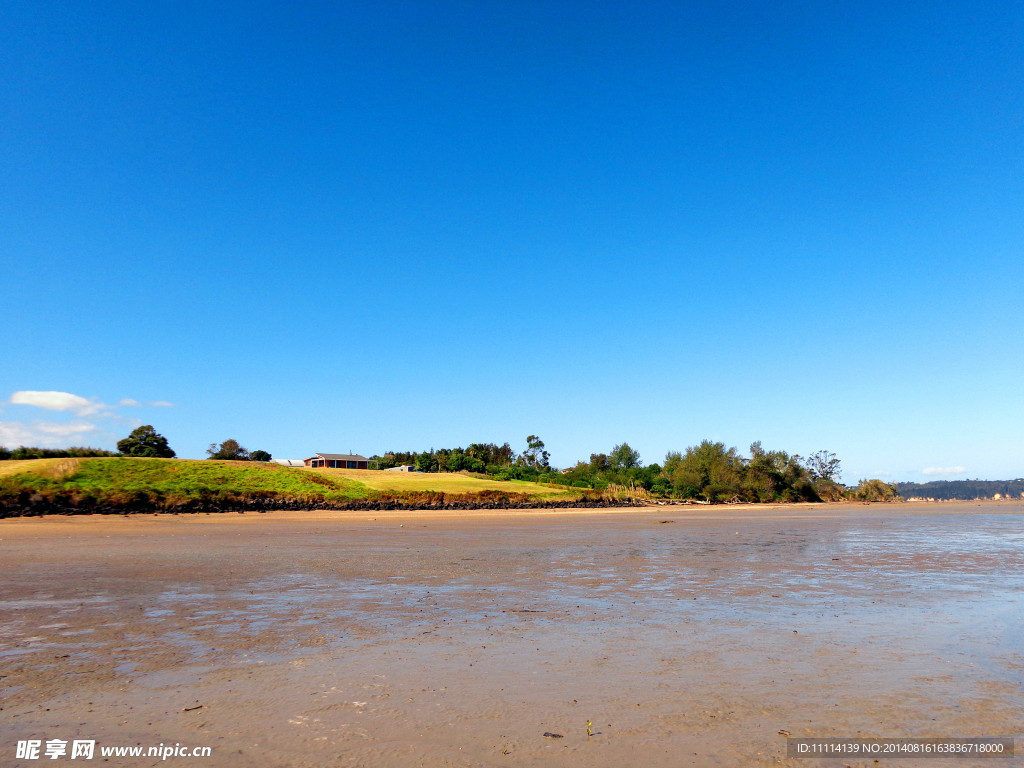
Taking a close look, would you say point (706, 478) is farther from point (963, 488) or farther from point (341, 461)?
point (963, 488)

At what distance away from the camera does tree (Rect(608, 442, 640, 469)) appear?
88.2 metres

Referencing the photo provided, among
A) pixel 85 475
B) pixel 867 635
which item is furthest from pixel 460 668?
pixel 85 475

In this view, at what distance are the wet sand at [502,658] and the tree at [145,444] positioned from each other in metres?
71.0

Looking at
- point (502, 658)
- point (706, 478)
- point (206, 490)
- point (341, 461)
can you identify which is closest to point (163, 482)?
point (206, 490)

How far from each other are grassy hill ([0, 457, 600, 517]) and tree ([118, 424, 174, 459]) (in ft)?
108

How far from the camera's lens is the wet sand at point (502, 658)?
4.68m

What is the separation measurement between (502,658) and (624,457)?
84.0 meters

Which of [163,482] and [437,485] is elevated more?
[163,482]

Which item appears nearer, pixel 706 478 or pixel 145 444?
pixel 706 478

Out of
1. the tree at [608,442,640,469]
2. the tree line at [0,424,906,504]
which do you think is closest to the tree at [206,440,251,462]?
the tree line at [0,424,906,504]

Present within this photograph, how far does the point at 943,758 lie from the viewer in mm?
4414

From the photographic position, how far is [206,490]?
40.2 meters

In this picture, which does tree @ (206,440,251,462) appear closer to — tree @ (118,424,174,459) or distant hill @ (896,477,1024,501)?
tree @ (118,424,174,459)

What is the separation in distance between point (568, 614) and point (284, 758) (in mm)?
5885
